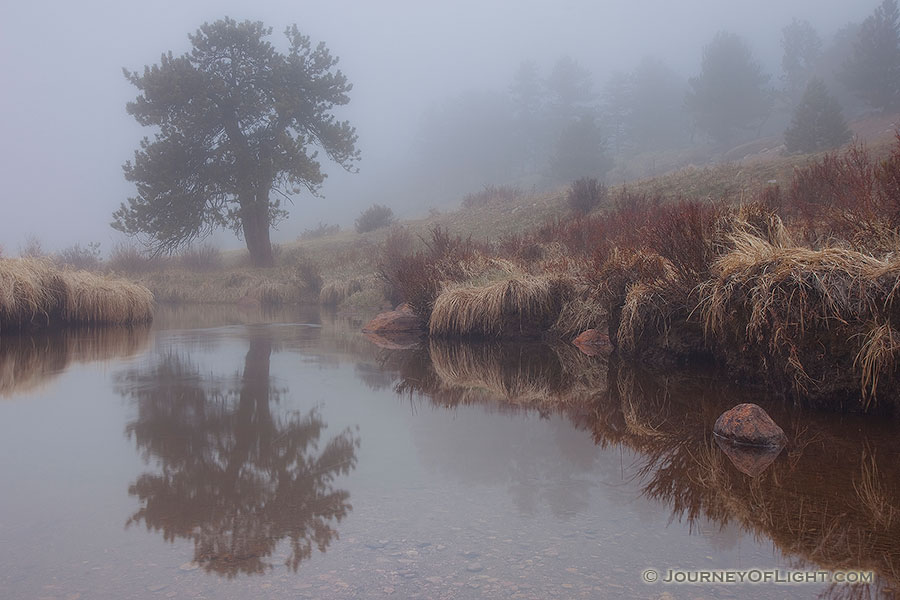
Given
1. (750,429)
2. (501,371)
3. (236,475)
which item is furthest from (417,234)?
(236,475)

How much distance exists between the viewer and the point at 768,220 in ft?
22.0

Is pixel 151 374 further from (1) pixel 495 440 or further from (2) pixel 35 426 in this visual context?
(1) pixel 495 440

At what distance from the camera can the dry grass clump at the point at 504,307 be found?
10.3 meters

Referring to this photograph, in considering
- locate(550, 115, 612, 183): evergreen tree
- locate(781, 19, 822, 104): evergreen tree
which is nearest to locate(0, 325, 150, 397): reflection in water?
locate(550, 115, 612, 183): evergreen tree

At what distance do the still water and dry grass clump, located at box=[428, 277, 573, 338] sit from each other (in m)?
3.67

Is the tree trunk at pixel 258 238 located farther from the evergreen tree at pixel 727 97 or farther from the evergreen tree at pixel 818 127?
the evergreen tree at pixel 727 97

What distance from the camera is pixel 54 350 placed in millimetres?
9664

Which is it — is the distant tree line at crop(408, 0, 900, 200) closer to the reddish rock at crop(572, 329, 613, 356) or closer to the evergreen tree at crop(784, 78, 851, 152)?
the evergreen tree at crop(784, 78, 851, 152)

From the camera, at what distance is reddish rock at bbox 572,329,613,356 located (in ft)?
29.4

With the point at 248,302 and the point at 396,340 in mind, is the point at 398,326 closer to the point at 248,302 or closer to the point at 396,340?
the point at 396,340

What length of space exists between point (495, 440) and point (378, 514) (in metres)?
1.60

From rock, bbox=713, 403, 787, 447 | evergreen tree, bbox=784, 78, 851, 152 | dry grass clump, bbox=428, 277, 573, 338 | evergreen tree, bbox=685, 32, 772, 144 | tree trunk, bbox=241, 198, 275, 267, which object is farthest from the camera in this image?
evergreen tree, bbox=685, 32, 772, 144

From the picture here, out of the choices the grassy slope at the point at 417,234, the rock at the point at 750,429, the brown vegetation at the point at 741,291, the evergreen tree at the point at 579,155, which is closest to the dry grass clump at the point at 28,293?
the brown vegetation at the point at 741,291

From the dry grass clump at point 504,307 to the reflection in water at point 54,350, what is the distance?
507 cm
